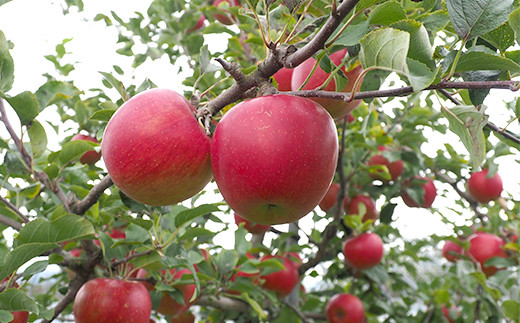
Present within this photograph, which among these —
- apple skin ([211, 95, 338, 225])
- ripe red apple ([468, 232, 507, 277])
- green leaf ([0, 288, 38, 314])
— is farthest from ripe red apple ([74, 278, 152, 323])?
ripe red apple ([468, 232, 507, 277])

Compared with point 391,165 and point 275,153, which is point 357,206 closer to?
point 391,165

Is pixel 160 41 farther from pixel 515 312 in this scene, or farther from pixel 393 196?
pixel 515 312

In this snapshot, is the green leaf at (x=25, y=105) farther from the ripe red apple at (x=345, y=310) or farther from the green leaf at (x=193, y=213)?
the ripe red apple at (x=345, y=310)

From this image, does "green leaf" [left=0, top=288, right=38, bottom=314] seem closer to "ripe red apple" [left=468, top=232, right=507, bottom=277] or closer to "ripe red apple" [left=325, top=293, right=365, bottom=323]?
"ripe red apple" [left=325, top=293, right=365, bottom=323]

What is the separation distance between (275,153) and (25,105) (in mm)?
674

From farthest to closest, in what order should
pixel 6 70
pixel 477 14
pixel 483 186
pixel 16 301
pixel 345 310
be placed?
pixel 483 186, pixel 345 310, pixel 6 70, pixel 16 301, pixel 477 14

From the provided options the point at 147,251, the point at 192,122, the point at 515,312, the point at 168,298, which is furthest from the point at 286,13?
the point at 515,312

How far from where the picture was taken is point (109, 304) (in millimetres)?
1084

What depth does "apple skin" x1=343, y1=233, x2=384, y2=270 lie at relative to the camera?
88.3 inches

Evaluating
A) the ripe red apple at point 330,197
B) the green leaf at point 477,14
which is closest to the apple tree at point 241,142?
the green leaf at point 477,14

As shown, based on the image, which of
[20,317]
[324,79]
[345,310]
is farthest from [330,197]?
[20,317]

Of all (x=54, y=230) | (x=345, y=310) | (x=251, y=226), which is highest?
(x=54, y=230)

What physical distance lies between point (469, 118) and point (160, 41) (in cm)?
192

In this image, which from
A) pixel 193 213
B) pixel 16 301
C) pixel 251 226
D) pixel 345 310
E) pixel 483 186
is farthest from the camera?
pixel 483 186
